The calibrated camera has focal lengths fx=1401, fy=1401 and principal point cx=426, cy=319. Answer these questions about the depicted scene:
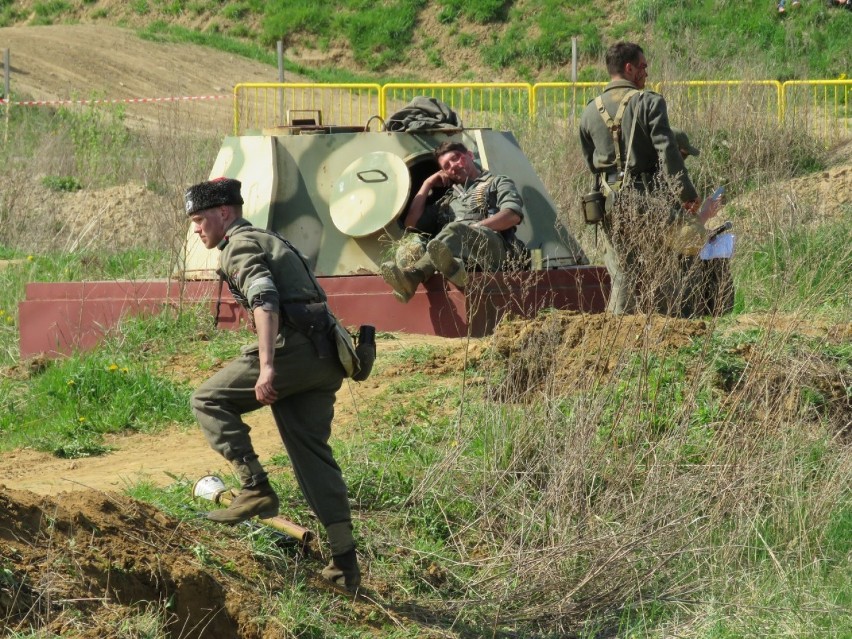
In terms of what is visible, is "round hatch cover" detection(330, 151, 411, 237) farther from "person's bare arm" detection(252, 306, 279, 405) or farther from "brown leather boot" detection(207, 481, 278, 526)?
"person's bare arm" detection(252, 306, 279, 405)

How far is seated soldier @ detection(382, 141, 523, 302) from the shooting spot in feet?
28.9

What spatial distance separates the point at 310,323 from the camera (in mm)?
5164

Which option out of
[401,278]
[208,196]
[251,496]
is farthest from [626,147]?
[251,496]

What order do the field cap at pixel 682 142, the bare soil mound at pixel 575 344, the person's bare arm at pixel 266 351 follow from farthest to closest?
the field cap at pixel 682 142, the bare soil mound at pixel 575 344, the person's bare arm at pixel 266 351

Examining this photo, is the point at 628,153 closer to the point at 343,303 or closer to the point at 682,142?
the point at 682,142

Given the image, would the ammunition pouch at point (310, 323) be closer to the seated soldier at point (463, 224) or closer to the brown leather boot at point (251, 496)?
the brown leather boot at point (251, 496)

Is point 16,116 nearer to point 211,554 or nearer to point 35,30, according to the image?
point 35,30

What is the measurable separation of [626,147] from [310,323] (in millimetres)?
3576

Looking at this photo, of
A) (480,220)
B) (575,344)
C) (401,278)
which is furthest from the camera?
(480,220)

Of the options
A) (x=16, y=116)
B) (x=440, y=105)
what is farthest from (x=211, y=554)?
(x=16, y=116)

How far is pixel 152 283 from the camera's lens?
32.0 feet

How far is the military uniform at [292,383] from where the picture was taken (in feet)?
16.9

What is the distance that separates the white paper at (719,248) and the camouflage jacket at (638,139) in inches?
11.3

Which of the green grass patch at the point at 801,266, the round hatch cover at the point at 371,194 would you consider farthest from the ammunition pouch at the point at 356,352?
the green grass patch at the point at 801,266
